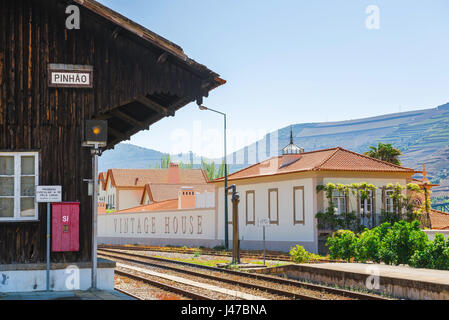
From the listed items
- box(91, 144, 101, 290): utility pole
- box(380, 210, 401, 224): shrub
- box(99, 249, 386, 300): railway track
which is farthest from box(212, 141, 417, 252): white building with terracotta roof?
box(91, 144, 101, 290): utility pole

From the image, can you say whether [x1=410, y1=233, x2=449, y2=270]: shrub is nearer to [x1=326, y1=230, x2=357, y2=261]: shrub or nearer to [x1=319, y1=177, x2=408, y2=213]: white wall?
[x1=326, y1=230, x2=357, y2=261]: shrub

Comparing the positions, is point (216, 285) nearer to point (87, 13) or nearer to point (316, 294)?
point (316, 294)

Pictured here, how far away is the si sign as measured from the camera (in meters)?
14.8

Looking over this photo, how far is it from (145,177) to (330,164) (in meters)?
55.5

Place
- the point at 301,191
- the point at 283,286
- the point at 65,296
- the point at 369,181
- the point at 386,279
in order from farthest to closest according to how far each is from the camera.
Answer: the point at 369,181 → the point at 301,191 → the point at 283,286 → the point at 386,279 → the point at 65,296

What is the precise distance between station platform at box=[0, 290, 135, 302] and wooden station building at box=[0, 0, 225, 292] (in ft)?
1.92

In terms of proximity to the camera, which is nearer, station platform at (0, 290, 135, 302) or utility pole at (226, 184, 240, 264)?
station platform at (0, 290, 135, 302)

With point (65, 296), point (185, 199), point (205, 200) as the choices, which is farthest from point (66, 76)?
point (185, 199)

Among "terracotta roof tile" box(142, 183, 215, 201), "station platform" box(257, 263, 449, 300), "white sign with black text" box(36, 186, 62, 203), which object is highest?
"terracotta roof tile" box(142, 183, 215, 201)

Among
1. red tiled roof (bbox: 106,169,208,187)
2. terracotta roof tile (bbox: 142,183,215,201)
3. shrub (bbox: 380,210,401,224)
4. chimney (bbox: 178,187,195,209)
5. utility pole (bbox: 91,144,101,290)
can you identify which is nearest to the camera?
utility pole (bbox: 91,144,101,290)

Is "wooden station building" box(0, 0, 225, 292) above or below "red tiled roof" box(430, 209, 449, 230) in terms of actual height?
above

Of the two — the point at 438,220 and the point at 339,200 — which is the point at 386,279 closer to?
the point at 339,200

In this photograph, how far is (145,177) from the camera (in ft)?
294

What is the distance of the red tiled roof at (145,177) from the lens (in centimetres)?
8725
